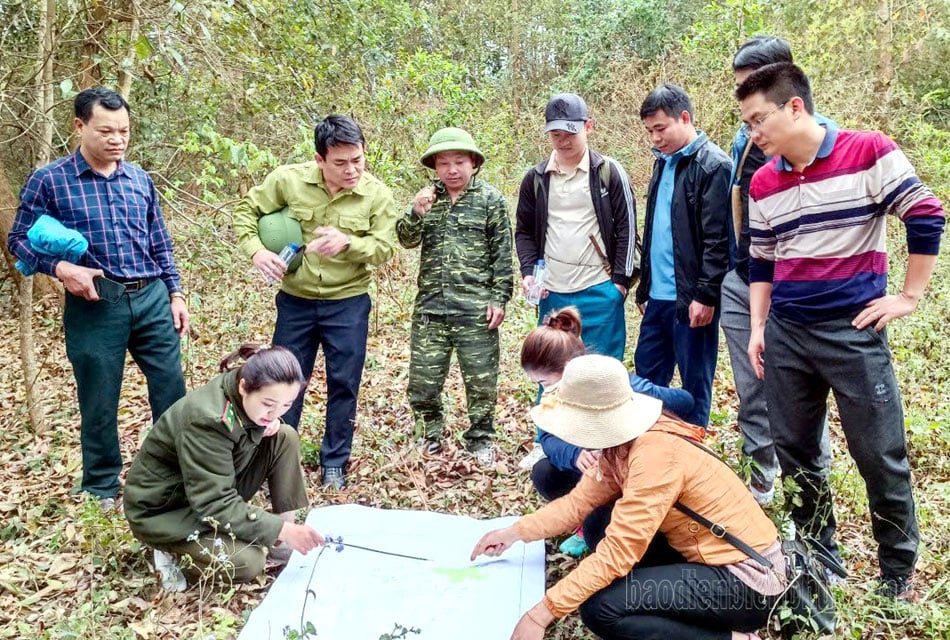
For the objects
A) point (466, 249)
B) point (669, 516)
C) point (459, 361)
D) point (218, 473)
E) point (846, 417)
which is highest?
point (466, 249)

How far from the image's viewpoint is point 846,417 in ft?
8.48

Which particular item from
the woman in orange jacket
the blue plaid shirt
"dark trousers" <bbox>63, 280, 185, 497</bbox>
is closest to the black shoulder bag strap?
the woman in orange jacket

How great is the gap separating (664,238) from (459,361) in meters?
1.27

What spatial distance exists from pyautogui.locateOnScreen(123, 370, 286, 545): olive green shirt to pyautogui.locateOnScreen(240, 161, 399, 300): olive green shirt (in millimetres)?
928

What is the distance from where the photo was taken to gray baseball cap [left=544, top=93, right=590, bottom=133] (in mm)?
3662

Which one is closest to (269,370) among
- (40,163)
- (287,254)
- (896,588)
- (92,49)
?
(287,254)

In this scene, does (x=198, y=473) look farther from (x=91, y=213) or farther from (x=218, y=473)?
(x=91, y=213)

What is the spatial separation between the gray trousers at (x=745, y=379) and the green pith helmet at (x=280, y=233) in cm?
207

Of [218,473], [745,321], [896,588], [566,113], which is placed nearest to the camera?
[896,588]

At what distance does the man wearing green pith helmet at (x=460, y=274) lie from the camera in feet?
12.9

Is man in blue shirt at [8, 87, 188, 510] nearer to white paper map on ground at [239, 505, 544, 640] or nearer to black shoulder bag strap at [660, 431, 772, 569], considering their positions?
white paper map on ground at [239, 505, 544, 640]

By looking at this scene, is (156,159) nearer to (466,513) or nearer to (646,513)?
(466,513)

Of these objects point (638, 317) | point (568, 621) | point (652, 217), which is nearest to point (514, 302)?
point (638, 317)

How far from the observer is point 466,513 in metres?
3.60
